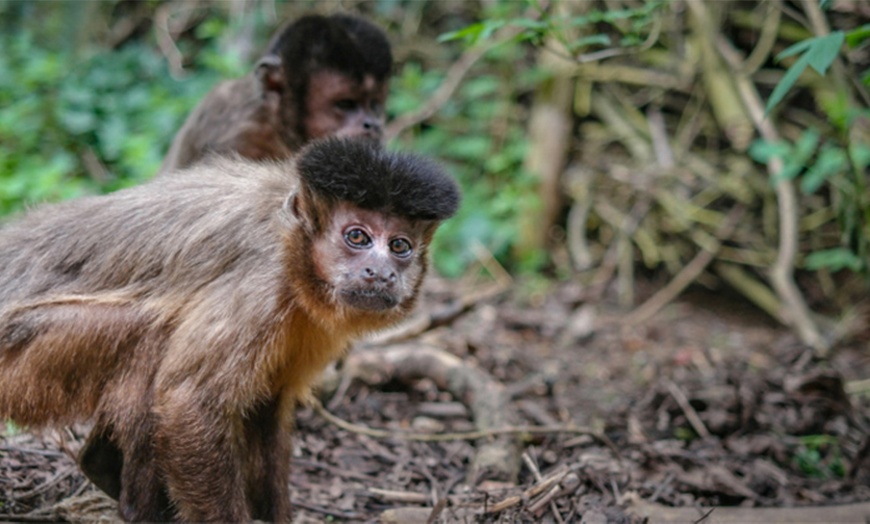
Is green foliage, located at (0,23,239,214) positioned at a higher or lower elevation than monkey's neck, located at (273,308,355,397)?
higher

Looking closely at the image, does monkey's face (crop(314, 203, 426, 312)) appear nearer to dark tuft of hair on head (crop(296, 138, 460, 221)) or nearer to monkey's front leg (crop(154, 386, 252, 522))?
dark tuft of hair on head (crop(296, 138, 460, 221))

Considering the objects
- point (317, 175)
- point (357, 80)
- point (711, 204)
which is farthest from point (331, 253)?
point (711, 204)

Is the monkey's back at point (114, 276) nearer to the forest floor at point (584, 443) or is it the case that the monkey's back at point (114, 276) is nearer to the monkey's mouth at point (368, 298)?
the monkey's mouth at point (368, 298)

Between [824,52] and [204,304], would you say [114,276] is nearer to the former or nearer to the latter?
[204,304]

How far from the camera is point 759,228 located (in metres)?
10.8

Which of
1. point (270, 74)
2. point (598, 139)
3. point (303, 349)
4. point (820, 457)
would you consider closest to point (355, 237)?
point (303, 349)

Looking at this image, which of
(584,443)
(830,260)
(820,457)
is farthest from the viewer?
(830,260)

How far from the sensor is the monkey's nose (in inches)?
172

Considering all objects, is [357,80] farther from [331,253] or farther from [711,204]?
[711,204]

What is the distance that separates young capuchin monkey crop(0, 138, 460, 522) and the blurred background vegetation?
4.91m

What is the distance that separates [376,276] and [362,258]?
122mm

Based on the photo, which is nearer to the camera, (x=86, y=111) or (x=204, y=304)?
(x=204, y=304)

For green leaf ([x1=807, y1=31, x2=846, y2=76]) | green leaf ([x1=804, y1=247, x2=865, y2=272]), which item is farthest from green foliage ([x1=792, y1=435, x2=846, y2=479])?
green leaf ([x1=807, y1=31, x2=846, y2=76])

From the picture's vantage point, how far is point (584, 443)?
19.6 ft
